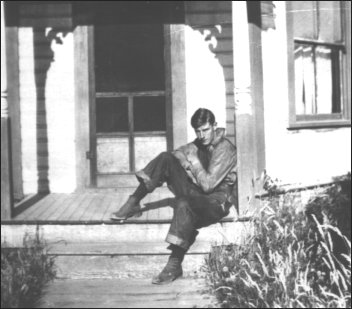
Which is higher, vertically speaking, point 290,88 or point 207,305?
point 290,88

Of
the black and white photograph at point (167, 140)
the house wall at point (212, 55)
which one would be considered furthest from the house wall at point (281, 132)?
the house wall at point (212, 55)

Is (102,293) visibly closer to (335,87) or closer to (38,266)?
(38,266)

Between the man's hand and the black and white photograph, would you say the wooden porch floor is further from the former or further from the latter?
the man's hand

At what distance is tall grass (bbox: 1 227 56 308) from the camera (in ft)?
12.6

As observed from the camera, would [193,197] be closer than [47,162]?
Yes

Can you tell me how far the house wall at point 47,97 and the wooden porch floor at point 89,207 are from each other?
355 millimetres

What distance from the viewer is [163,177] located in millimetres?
4910

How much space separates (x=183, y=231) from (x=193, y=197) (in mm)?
332

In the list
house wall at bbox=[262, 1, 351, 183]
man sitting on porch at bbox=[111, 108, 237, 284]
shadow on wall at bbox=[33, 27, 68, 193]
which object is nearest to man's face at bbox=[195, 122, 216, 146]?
man sitting on porch at bbox=[111, 108, 237, 284]

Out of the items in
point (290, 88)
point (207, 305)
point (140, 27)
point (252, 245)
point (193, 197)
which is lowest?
point (207, 305)

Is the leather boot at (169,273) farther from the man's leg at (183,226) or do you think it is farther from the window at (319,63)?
the window at (319,63)

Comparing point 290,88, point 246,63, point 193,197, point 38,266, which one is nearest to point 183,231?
point 193,197

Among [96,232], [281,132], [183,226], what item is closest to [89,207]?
[96,232]

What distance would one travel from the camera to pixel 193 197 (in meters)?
4.56
